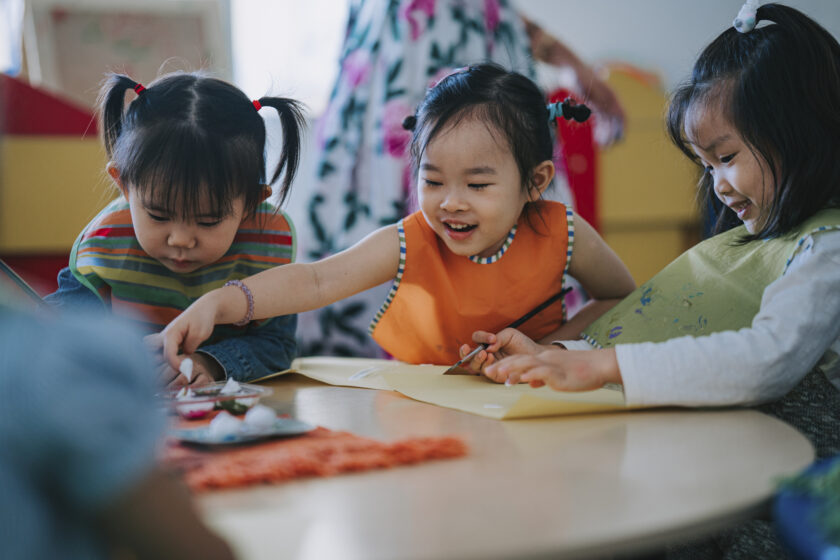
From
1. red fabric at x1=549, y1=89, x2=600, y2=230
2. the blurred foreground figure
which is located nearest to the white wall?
red fabric at x1=549, y1=89, x2=600, y2=230

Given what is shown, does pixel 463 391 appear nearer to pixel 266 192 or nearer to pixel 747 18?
pixel 266 192

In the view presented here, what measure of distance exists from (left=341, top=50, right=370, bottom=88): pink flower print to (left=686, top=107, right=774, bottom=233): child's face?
2.64ft

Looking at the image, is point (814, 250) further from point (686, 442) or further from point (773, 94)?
point (686, 442)

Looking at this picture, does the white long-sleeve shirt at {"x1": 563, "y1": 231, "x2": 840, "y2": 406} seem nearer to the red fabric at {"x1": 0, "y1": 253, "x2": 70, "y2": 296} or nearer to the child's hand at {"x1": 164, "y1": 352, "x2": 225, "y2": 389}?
the child's hand at {"x1": 164, "y1": 352, "x2": 225, "y2": 389}

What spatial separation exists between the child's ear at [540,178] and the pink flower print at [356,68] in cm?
60

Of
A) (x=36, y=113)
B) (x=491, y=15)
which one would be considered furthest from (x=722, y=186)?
(x=36, y=113)

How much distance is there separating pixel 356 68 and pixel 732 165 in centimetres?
91

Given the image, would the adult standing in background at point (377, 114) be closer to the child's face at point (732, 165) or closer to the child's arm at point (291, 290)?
the child's arm at point (291, 290)

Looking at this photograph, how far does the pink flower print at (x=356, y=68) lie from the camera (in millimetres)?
1582

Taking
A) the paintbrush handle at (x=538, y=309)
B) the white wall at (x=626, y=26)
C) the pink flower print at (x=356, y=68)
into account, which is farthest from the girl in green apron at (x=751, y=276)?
the white wall at (x=626, y=26)

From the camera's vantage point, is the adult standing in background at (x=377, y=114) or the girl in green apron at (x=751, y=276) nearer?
the girl in green apron at (x=751, y=276)

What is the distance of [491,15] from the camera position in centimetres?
164

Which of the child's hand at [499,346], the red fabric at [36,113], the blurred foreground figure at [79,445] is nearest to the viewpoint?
the blurred foreground figure at [79,445]

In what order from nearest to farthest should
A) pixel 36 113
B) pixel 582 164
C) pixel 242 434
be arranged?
pixel 242 434
pixel 36 113
pixel 582 164
